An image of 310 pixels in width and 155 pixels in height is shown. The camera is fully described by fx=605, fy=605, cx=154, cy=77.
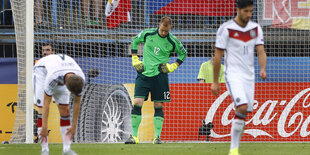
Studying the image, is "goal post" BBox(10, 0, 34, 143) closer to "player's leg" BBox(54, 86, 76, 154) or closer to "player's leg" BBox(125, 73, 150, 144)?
"player's leg" BBox(125, 73, 150, 144)

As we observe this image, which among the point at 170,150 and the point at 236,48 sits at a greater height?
the point at 236,48

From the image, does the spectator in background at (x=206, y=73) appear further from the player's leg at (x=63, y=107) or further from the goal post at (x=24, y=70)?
the player's leg at (x=63, y=107)

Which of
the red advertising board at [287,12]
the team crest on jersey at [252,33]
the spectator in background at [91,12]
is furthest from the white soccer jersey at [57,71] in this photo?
the red advertising board at [287,12]

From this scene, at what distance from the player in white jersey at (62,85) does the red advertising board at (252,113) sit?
523 cm

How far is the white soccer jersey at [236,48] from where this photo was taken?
7227 mm

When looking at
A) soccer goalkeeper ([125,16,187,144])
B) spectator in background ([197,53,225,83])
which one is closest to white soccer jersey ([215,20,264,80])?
A: soccer goalkeeper ([125,16,187,144])

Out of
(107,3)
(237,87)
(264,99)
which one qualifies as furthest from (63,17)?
(237,87)

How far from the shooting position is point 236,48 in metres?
7.26

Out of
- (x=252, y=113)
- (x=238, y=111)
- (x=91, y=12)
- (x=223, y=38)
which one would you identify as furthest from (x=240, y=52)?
(x=91, y=12)

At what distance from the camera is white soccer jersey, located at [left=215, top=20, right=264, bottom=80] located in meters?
7.23

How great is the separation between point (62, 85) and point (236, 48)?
217 cm

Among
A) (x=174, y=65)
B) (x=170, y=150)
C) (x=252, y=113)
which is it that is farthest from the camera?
(x=252, y=113)

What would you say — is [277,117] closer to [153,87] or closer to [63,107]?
[153,87]

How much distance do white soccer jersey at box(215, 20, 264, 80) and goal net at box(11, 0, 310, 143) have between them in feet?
17.2
